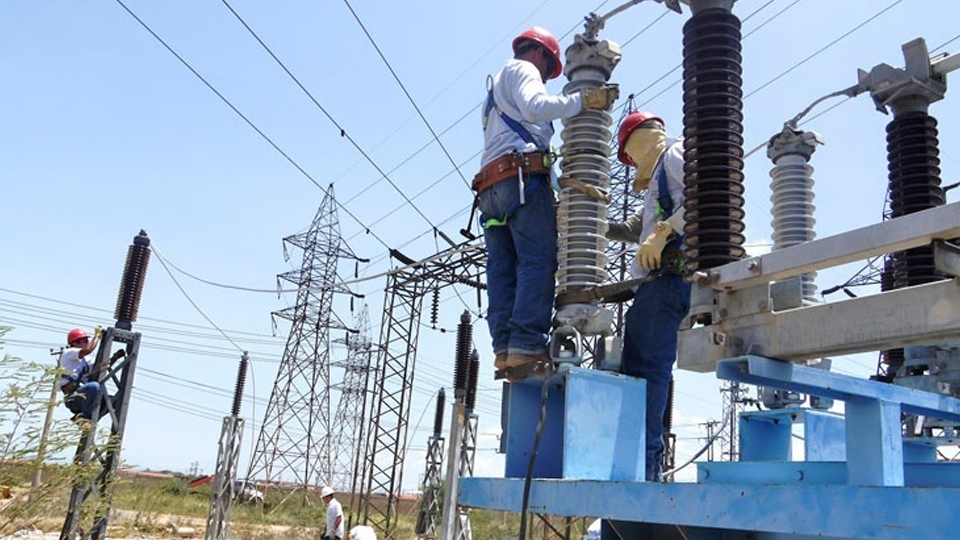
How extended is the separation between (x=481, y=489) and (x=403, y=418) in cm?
1836

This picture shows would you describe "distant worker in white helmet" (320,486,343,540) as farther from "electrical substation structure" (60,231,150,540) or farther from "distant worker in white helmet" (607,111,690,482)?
"distant worker in white helmet" (607,111,690,482)

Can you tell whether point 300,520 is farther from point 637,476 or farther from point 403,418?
point 637,476

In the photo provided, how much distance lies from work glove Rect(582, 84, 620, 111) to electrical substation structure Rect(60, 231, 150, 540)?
21.9ft

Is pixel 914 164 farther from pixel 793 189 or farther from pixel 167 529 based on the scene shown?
pixel 167 529

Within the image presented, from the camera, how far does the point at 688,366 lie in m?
2.75

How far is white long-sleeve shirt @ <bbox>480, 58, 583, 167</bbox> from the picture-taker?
3.80 metres

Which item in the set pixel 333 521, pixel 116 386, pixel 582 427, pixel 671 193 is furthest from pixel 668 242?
pixel 333 521

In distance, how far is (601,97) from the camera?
3875 millimetres

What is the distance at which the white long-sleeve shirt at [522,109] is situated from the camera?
3803mm

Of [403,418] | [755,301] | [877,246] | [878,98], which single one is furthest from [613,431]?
[403,418]

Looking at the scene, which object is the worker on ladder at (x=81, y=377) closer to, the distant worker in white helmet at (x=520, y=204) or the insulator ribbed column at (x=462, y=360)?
the distant worker in white helmet at (x=520, y=204)

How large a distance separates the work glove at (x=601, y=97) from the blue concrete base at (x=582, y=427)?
129 centimetres

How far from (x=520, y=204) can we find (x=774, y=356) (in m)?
1.63

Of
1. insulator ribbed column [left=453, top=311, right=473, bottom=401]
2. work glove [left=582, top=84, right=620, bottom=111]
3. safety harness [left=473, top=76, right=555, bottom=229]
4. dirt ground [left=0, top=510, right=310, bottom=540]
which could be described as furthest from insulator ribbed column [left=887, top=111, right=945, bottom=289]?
dirt ground [left=0, top=510, right=310, bottom=540]
